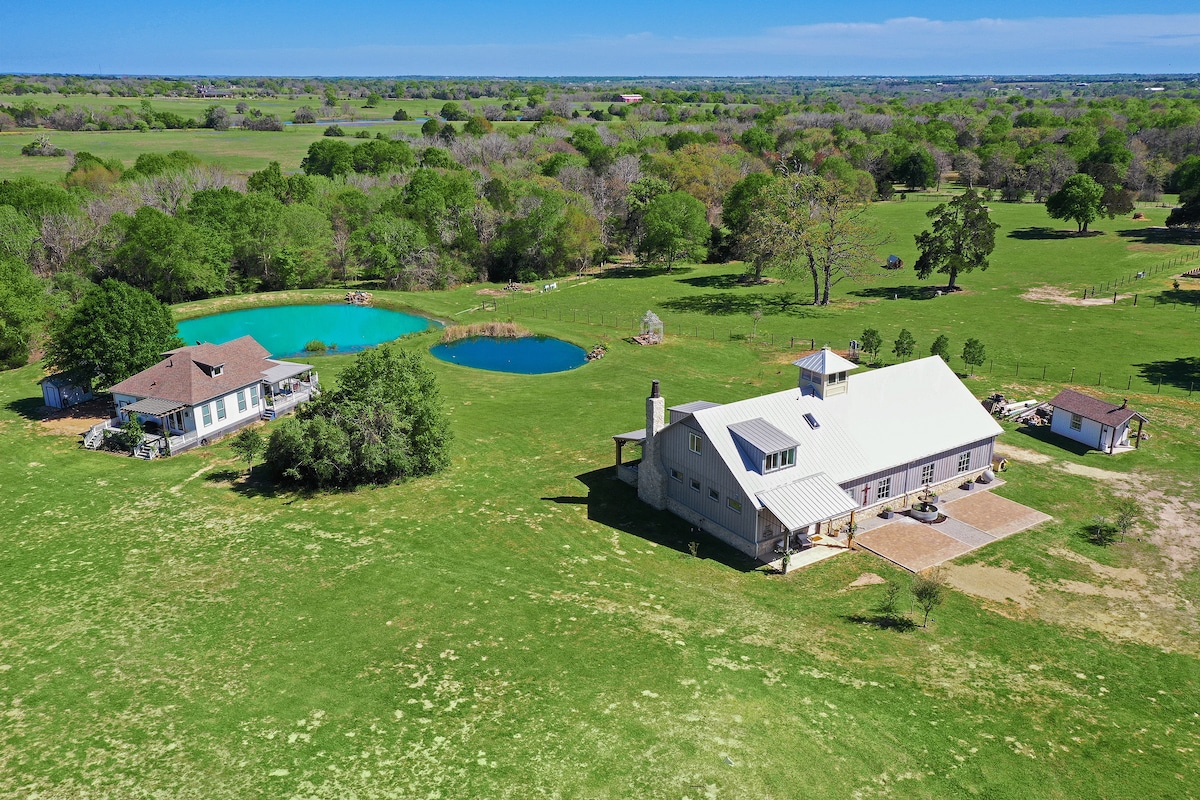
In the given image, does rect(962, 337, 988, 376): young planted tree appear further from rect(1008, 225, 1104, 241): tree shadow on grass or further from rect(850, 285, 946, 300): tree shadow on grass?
rect(1008, 225, 1104, 241): tree shadow on grass

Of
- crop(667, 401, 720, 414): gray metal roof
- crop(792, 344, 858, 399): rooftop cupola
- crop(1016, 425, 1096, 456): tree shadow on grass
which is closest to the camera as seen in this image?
crop(667, 401, 720, 414): gray metal roof

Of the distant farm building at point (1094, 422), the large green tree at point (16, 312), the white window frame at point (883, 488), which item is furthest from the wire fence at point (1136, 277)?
the large green tree at point (16, 312)

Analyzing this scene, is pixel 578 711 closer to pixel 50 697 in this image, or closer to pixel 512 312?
pixel 50 697

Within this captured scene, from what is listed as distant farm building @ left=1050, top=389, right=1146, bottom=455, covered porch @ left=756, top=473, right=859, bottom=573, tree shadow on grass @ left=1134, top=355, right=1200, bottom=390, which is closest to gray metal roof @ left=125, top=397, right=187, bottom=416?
A: covered porch @ left=756, top=473, right=859, bottom=573

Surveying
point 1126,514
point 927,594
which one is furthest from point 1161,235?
point 927,594

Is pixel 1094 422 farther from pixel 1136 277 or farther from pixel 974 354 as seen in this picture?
pixel 1136 277
